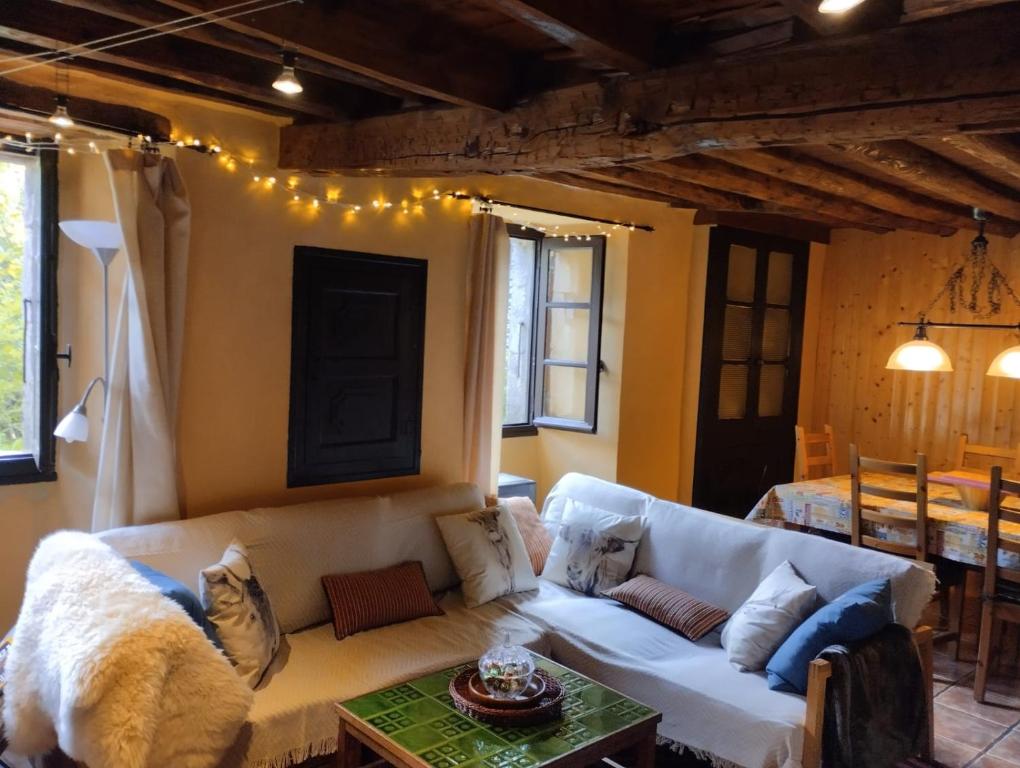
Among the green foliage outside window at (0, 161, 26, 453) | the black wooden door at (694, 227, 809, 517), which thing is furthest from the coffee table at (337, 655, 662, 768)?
the black wooden door at (694, 227, 809, 517)

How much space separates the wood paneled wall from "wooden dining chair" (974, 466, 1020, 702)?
195cm

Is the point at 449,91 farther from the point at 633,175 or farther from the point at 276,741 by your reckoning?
the point at 276,741

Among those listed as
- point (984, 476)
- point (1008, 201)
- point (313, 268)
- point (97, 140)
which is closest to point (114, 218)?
point (97, 140)

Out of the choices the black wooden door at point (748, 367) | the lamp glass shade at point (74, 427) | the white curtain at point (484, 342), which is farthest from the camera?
the black wooden door at point (748, 367)

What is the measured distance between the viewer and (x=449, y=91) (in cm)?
257

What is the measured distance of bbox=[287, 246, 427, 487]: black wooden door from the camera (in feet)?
11.8

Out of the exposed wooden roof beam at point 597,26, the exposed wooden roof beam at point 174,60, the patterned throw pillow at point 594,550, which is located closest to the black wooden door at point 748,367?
the patterned throw pillow at point 594,550

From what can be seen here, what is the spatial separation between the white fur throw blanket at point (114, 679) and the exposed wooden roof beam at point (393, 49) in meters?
1.56

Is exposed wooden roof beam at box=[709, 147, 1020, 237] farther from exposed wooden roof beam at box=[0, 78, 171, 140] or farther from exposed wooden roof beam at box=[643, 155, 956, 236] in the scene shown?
exposed wooden roof beam at box=[0, 78, 171, 140]

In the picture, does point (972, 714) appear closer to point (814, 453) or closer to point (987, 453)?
point (987, 453)

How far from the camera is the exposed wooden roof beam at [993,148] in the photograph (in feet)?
9.68

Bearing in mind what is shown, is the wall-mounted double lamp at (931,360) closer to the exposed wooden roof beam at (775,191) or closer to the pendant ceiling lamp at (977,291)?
the pendant ceiling lamp at (977,291)

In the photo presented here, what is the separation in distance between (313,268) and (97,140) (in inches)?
36.5

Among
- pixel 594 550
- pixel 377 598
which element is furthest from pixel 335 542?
pixel 594 550
